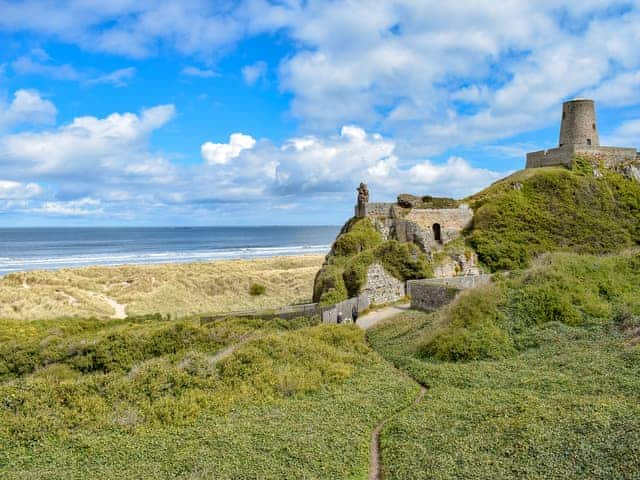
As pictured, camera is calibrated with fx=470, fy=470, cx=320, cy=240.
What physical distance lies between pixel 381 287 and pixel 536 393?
578 inches

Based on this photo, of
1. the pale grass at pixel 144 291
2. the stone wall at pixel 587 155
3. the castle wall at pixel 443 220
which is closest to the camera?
the castle wall at pixel 443 220

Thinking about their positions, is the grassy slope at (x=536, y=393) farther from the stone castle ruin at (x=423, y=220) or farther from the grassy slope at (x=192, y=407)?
the stone castle ruin at (x=423, y=220)

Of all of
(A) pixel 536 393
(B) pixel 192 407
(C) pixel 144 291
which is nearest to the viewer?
(A) pixel 536 393

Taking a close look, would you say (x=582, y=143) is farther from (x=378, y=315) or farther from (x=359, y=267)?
(x=378, y=315)

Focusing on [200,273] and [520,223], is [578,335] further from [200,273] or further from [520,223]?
[200,273]

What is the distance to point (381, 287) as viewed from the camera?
81.6ft

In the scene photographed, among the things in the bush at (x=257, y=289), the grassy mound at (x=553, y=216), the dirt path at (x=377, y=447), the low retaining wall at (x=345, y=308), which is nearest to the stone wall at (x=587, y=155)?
the grassy mound at (x=553, y=216)

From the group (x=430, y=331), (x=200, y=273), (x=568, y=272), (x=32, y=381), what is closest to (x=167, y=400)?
(x=32, y=381)

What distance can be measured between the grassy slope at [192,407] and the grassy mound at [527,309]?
2.45 metres

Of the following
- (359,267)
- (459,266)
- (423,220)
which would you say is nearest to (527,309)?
(359,267)

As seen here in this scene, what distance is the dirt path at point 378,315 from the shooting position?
2078 centimetres

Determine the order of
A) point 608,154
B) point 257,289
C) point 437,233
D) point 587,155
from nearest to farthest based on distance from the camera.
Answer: point 437,233 < point 587,155 < point 608,154 < point 257,289

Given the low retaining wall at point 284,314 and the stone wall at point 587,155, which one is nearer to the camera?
the low retaining wall at point 284,314

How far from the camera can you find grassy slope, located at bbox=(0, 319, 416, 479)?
8.77 metres
